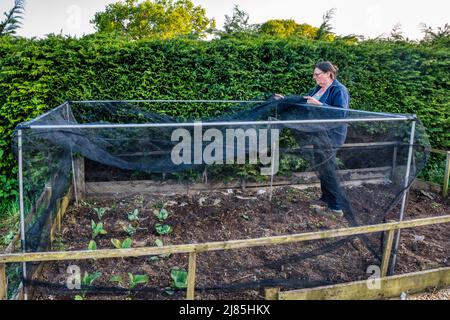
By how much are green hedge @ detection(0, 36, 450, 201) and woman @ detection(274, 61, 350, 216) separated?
1.40 metres

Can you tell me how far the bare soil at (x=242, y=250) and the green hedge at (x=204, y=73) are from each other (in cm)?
152

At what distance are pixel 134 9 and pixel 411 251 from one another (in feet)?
83.4

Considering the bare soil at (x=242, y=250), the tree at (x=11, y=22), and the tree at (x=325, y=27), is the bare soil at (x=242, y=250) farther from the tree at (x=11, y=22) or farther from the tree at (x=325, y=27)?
the tree at (x=325, y=27)

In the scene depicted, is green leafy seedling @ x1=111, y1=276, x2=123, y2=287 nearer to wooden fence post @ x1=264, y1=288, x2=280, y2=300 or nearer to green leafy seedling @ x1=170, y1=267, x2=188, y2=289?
green leafy seedling @ x1=170, y1=267, x2=188, y2=289

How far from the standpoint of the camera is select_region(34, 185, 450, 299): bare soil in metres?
2.86

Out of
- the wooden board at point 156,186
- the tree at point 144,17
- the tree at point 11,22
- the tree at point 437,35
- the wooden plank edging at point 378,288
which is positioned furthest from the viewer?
the tree at point 144,17

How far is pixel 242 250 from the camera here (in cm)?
363

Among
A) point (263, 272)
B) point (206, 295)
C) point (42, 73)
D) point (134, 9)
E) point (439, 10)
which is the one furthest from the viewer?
point (134, 9)

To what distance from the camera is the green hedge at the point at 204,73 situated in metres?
4.77

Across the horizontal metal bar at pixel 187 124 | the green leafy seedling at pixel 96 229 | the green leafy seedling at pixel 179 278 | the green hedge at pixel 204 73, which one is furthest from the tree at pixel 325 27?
the green leafy seedling at pixel 179 278

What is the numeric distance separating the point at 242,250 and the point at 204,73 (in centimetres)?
288

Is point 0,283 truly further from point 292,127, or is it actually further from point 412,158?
point 412,158
